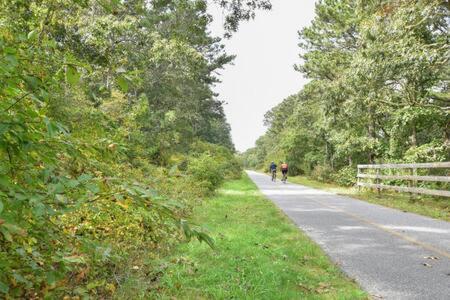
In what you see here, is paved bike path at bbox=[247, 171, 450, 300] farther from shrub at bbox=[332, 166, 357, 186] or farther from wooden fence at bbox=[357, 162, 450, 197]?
shrub at bbox=[332, 166, 357, 186]

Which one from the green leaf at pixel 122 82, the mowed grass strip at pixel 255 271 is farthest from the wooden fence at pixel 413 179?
the green leaf at pixel 122 82

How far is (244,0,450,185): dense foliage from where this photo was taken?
1534 centimetres

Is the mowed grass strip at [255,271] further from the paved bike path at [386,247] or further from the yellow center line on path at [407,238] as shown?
the yellow center line on path at [407,238]

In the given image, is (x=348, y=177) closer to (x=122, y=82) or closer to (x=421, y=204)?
(x=421, y=204)

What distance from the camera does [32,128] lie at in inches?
80.3

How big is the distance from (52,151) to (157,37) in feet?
59.6

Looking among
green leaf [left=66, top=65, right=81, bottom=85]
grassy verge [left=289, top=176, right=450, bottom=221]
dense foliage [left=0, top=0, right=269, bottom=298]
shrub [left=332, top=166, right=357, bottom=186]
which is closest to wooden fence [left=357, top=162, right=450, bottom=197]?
grassy verge [left=289, top=176, right=450, bottom=221]

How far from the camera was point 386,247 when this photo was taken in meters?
7.29

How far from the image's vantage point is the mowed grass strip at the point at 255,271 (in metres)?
4.89

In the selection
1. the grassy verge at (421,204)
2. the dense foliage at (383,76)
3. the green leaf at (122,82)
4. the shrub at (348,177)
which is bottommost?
the grassy verge at (421,204)

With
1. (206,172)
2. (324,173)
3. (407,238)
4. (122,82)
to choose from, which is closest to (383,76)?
(206,172)

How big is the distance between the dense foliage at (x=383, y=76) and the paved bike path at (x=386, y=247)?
19.8ft

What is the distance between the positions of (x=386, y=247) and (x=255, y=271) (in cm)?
291

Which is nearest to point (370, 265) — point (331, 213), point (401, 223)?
point (401, 223)
